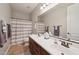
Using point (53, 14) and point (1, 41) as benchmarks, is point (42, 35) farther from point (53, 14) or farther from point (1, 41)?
point (1, 41)

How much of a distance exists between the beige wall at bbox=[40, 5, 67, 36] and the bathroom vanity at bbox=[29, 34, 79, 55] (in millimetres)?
207

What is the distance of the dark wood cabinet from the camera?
1.58 meters

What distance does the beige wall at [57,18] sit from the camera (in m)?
1.63

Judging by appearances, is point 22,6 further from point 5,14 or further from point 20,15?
point 5,14

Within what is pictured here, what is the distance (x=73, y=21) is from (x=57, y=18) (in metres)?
0.26

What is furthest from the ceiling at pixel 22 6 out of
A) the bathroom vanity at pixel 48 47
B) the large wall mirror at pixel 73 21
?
the large wall mirror at pixel 73 21

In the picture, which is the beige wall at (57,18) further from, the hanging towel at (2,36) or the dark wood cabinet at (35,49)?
the hanging towel at (2,36)

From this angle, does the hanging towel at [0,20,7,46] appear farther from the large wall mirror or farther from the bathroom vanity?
the large wall mirror

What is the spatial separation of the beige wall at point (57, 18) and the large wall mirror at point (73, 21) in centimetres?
6

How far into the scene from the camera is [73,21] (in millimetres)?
1590

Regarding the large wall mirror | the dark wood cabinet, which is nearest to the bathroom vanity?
the dark wood cabinet
